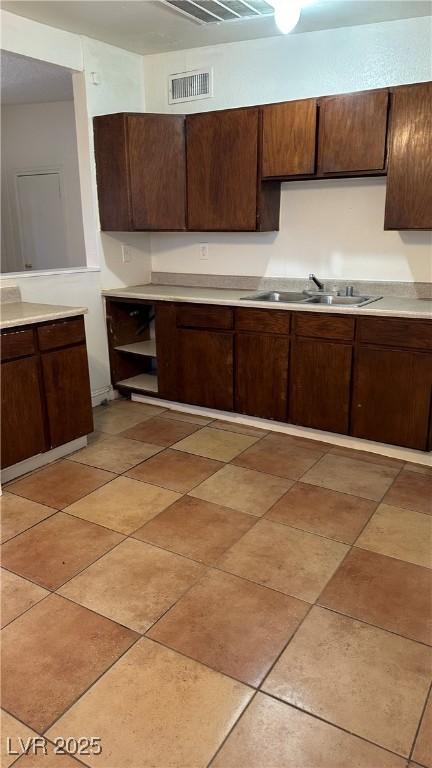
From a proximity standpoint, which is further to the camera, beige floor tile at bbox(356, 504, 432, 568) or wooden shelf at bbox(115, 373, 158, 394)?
wooden shelf at bbox(115, 373, 158, 394)

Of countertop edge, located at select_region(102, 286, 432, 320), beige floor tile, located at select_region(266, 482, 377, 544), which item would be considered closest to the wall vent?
countertop edge, located at select_region(102, 286, 432, 320)

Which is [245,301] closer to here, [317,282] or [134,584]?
[317,282]

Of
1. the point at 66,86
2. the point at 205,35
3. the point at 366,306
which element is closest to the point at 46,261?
the point at 66,86

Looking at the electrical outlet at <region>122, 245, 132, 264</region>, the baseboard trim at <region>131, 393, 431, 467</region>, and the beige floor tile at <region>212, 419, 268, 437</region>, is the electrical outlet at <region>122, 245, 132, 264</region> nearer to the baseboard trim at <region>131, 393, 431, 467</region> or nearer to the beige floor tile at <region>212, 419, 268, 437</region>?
the baseboard trim at <region>131, 393, 431, 467</region>

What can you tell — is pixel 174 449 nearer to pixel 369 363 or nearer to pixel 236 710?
pixel 369 363

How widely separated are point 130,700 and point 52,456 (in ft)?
6.17

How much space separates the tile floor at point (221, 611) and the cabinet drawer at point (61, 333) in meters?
0.73

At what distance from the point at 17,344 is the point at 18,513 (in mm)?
869

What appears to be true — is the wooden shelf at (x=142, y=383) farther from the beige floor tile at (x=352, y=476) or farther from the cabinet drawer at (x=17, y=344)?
the beige floor tile at (x=352, y=476)

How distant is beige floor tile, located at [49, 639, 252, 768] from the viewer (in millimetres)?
1480

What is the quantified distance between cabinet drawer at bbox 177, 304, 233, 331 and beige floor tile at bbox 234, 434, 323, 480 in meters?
0.84

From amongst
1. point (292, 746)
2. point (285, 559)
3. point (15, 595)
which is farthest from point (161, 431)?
point (292, 746)

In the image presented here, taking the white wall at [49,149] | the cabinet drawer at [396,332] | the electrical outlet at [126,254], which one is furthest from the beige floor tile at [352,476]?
the white wall at [49,149]

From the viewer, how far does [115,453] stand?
3.41 meters
